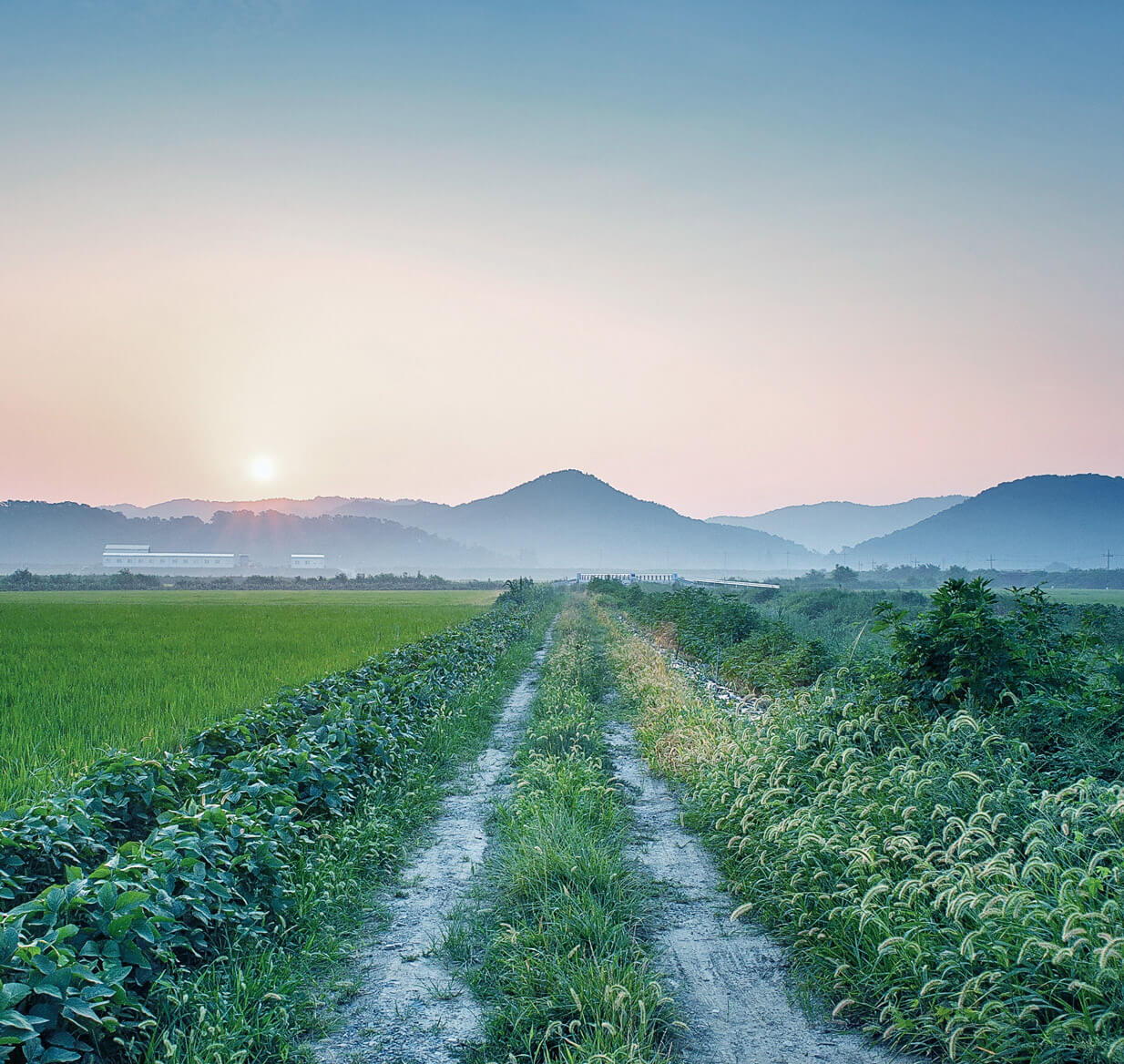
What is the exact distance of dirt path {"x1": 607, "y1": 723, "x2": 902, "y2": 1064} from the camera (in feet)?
12.8

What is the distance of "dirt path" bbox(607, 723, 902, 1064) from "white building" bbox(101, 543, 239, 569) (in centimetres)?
14480

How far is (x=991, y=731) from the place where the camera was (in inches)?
240

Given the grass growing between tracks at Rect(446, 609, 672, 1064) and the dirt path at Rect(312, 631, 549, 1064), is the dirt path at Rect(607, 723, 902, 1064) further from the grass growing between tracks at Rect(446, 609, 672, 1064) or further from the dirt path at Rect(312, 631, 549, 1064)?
the dirt path at Rect(312, 631, 549, 1064)

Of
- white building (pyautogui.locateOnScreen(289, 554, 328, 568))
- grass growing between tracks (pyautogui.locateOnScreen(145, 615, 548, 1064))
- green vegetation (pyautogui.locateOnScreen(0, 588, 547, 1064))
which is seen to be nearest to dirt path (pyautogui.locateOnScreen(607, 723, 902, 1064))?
grass growing between tracks (pyautogui.locateOnScreen(145, 615, 548, 1064))

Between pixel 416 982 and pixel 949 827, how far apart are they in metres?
3.58

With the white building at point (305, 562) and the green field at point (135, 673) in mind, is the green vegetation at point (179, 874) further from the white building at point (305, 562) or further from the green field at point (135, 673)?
the white building at point (305, 562)

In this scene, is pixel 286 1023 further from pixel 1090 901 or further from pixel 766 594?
pixel 766 594

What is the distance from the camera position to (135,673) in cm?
1357

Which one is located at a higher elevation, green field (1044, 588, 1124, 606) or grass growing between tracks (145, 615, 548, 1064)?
grass growing between tracks (145, 615, 548, 1064)

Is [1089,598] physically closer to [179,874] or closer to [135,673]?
[135,673]

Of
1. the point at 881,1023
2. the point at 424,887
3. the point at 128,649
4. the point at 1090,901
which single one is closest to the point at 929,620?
the point at 1090,901

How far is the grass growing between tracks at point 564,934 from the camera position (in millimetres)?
3881

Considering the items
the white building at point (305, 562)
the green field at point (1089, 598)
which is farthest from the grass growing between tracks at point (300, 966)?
the white building at point (305, 562)

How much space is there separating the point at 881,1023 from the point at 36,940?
4209mm
